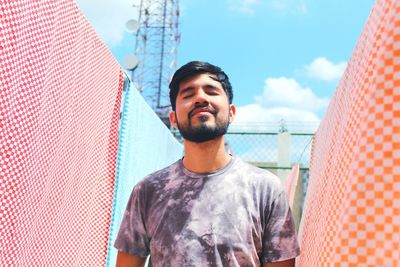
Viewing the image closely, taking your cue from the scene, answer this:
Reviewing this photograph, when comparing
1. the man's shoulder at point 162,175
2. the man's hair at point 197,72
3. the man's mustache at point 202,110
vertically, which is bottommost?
the man's shoulder at point 162,175

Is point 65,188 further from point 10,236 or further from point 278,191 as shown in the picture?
point 278,191

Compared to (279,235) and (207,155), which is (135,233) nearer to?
(207,155)

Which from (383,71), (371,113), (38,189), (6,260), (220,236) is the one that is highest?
(383,71)

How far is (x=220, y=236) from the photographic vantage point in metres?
1.51

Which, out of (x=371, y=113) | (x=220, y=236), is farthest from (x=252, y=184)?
(x=371, y=113)

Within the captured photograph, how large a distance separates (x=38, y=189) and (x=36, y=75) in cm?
53

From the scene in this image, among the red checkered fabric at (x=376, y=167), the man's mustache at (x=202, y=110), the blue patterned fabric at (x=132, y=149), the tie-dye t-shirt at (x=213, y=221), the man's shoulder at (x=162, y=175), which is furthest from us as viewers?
the blue patterned fabric at (x=132, y=149)

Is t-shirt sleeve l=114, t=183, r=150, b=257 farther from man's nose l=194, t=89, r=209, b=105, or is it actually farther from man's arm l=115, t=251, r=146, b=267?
man's nose l=194, t=89, r=209, b=105

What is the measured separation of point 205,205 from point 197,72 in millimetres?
534

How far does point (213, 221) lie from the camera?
1536 mm

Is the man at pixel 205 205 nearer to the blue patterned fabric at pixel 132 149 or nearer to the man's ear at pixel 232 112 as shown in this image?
the man's ear at pixel 232 112

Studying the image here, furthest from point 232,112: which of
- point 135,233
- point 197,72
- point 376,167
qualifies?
point 376,167

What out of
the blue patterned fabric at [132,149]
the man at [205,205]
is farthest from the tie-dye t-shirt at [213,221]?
the blue patterned fabric at [132,149]

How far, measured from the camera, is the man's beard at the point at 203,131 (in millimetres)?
1584
